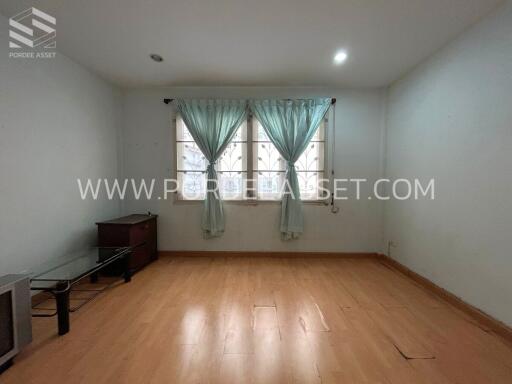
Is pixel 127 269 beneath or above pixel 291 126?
beneath

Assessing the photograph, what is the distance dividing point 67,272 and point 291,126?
278cm

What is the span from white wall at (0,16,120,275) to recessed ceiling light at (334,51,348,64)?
9.06ft

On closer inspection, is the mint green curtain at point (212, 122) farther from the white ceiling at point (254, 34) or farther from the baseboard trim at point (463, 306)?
the baseboard trim at point (463, 306)

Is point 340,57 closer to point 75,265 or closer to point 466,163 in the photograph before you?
point 466,163

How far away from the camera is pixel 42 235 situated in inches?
78.8

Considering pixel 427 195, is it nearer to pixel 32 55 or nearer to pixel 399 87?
pixel 399 87

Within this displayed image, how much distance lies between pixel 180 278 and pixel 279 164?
1893 millimetres

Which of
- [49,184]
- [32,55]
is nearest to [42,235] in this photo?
[49,184]

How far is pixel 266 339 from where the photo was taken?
1463 millimetres

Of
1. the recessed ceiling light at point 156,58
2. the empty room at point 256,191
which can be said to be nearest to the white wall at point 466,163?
the empty room at point 256,191

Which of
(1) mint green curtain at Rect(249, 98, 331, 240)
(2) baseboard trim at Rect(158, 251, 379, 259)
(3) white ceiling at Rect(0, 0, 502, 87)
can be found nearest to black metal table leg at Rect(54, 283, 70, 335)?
(2) baseboard trim at Rect(158, 251, 379, 259)

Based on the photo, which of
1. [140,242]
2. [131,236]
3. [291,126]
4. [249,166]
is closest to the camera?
[131,236]

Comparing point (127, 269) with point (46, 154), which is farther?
point (127, 269)

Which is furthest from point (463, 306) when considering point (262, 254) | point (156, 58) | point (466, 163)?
point (156, 58)
